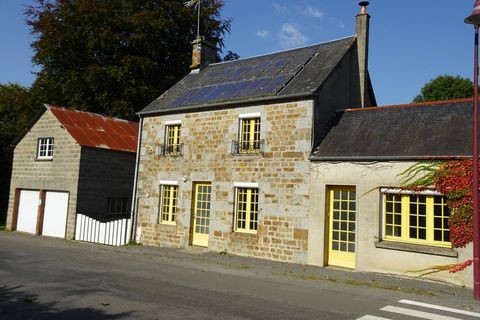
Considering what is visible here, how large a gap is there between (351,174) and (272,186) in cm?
278

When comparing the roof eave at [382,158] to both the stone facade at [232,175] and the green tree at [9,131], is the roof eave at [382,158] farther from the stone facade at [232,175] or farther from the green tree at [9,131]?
the green tree at [9,131]

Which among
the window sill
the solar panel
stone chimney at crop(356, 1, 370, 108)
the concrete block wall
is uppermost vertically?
stone chimney at crop(356, 1, 370, 108)

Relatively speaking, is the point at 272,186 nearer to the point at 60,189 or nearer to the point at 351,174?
the point at 351,174

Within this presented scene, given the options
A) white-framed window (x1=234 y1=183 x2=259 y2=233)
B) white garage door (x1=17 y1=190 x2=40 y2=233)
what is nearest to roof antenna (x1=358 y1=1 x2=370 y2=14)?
white-framed window (x1=234 y1=183 x2=259 y2=233)

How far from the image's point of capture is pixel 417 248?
1116cm

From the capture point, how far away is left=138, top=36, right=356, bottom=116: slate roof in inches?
587

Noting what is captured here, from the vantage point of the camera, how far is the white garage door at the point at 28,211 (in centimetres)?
2035

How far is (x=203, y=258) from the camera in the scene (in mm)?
13969

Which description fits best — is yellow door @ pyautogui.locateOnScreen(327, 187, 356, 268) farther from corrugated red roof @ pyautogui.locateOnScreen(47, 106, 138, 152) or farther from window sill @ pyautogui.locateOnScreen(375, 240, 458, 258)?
corrugated red roof @ pyautogui.locateOnScreen(47, 106, 138, 152)

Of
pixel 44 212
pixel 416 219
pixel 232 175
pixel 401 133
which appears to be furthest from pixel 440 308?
pixel 44 212

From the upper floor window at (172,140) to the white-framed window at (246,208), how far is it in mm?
3467

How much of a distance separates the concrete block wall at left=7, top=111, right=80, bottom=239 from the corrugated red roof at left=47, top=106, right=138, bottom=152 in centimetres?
34

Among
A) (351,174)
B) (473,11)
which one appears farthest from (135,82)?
(473,11)

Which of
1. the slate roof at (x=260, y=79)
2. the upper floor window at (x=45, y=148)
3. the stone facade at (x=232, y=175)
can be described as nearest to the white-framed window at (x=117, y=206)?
the stone facade at (x=232, y=175)
